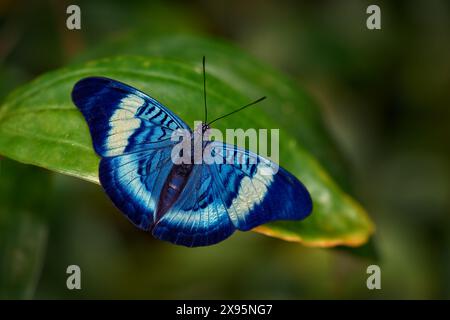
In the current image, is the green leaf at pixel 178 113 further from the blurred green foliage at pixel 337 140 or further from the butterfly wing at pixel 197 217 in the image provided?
the blurred green foliage at pixel 337 140

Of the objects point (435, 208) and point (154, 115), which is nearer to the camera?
point (154, 115)

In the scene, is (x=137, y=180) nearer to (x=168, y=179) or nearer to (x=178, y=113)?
(x=168, y=179)

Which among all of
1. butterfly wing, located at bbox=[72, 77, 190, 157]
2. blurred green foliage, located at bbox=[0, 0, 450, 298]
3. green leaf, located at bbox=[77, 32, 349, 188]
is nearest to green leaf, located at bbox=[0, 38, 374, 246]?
butterfly wing, located at bbox=[72, 77, 190, 157]

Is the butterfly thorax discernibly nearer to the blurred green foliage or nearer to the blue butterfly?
the blue butterfly
